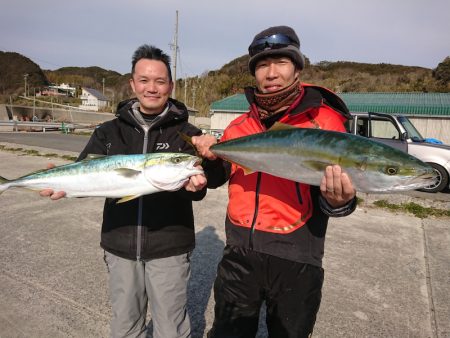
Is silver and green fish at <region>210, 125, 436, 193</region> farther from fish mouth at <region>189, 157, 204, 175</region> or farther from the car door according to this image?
the car door

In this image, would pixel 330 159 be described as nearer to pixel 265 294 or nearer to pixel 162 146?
pixel 265 294

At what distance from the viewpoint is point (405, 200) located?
289 inches

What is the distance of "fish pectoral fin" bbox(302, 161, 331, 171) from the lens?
185cm

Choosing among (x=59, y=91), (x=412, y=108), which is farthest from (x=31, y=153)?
(x=59, y=91)

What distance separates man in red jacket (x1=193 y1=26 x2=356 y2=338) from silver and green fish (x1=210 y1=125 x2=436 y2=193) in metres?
0.21

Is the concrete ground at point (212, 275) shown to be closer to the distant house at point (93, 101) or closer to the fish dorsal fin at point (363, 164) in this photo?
the fish dorsal fin at point (363, 164)

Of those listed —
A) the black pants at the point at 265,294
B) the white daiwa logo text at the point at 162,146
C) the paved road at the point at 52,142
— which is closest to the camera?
the black pants at the point at 265,294

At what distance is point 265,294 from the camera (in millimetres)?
2215

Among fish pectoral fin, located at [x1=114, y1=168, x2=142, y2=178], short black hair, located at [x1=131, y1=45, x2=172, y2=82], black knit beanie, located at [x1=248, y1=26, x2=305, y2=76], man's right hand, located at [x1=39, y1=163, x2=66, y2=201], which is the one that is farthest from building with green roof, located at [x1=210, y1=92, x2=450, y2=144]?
man's right hand, located at [x1=39, y1=163, x2=66, y2=201]

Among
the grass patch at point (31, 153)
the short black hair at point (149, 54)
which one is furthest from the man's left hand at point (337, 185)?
the grass patch at point (31, 153)

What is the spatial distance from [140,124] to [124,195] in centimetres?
61

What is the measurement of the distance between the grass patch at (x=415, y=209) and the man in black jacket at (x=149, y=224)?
5916 mm

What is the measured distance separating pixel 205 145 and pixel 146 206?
0.66 metres

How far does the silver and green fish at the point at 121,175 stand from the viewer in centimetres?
228
